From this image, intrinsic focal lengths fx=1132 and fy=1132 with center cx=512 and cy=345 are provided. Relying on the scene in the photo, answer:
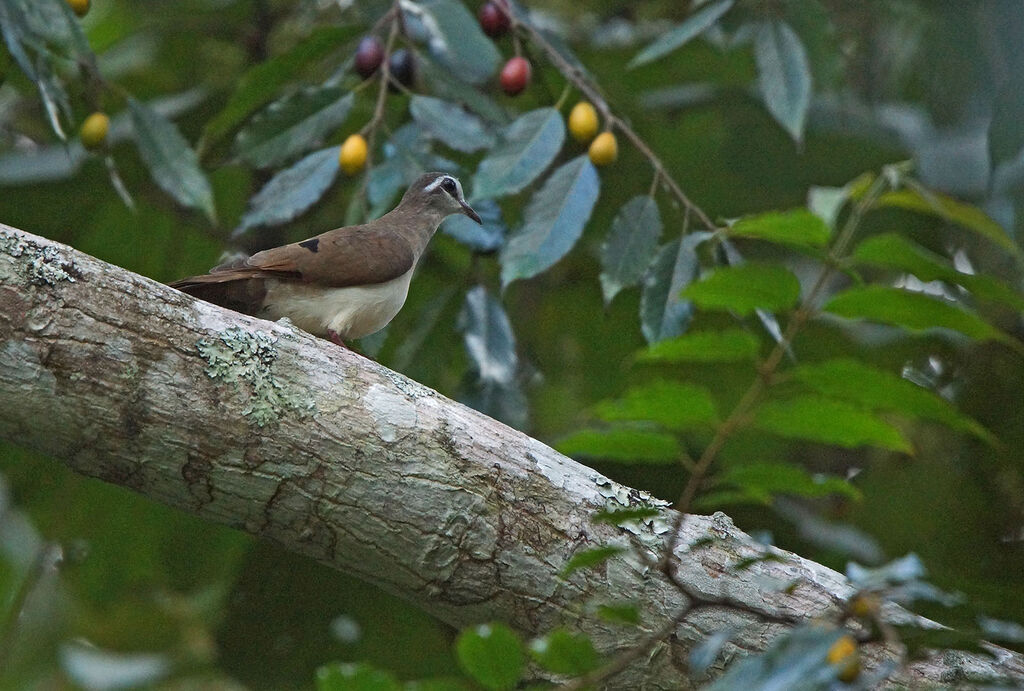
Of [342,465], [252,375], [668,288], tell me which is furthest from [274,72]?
[342,465]

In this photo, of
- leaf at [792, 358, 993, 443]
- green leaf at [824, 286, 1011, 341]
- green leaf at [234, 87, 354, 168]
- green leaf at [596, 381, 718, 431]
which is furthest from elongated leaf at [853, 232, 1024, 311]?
green leaf at [234, 87, 354, 168]

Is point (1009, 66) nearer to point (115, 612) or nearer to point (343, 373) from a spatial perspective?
point (343, 373)

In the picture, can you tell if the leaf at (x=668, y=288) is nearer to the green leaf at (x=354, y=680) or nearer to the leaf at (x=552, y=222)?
the leaf at (x=552, y=222)

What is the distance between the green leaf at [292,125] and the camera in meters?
4.42

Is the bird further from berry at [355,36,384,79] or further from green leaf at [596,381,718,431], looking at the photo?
green leaf at [596,381,718,431]

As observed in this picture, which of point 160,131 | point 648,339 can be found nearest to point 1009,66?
point 648,339

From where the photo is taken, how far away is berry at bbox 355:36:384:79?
14.6 ft

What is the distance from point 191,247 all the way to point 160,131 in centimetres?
106

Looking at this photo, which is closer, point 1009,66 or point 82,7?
point 1009,66

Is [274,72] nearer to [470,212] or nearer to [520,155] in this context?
[470,212]

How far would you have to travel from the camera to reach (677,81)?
6.48m

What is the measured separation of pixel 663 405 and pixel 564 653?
0.40 m

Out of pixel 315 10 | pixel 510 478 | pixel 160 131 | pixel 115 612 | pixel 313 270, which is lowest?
pixel 115 612

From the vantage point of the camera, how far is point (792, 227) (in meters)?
1.71
